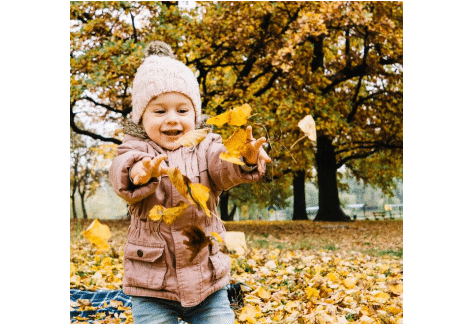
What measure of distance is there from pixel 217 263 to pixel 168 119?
2.11ft

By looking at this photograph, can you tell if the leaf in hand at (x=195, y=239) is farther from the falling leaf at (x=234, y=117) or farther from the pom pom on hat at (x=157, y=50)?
the pom pom on hat at (x=157, y=50)

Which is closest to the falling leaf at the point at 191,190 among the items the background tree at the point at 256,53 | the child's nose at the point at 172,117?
the child's nose at the point at 172,117

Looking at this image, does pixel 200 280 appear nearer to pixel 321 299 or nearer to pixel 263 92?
pixel 321 299

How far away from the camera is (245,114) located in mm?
1731

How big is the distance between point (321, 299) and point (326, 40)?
364 inches

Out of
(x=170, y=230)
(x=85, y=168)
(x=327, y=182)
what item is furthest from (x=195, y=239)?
(x=85, y=168)

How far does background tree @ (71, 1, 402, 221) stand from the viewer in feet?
21.9

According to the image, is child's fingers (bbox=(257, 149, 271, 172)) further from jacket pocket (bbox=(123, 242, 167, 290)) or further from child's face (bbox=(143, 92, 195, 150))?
jacket pocket (bbox=(123, 242, 167, 290))

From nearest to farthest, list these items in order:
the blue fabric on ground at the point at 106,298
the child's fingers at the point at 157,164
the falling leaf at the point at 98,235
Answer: the child's fingers at the point at 157,164, the falling leaf at the point at 98,235, the blue fabric on ground at the point at 106,298

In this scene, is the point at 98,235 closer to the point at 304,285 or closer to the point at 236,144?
the point at 236,144

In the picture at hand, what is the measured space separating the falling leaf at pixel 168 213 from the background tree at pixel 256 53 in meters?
3.50

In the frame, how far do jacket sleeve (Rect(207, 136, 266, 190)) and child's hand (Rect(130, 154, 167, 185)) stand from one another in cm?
29

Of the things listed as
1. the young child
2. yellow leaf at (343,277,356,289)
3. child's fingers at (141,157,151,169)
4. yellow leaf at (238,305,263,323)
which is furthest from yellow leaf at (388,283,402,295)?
child's fingers at (141,157,151,169)

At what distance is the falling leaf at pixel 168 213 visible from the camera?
163 centimetres
